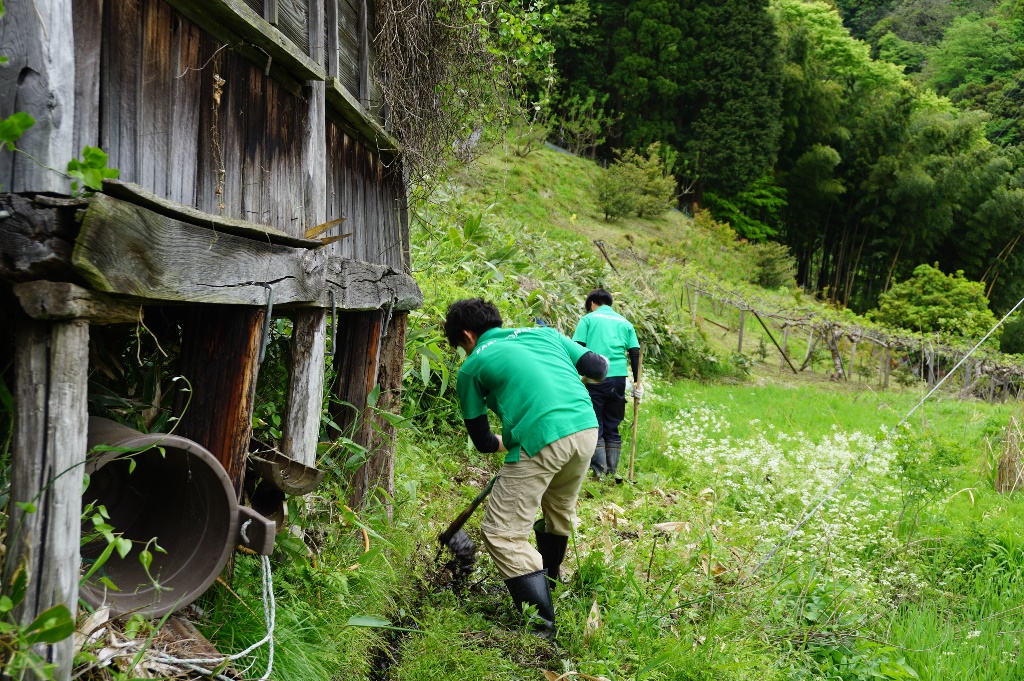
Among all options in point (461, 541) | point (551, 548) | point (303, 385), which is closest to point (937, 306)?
point (551, 548)

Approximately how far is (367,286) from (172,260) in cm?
210

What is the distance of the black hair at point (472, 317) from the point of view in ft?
13.6

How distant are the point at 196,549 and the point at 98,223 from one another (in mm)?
1363

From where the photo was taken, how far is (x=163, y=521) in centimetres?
291

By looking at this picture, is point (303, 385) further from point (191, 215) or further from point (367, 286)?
point (191, 215)

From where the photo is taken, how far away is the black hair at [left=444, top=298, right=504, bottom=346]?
4.16 metres

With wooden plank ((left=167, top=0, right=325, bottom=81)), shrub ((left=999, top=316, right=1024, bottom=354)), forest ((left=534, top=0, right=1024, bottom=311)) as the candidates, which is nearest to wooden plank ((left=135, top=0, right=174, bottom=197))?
wooden plank ((left=167, top=0, right=325, bottom=81))

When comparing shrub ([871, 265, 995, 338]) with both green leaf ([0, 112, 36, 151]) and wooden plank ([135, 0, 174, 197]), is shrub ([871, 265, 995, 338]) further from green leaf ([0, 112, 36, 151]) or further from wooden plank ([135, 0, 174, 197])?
green leaf ([0, 112, 36, 151])

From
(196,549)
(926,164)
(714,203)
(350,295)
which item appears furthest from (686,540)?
(926,164)

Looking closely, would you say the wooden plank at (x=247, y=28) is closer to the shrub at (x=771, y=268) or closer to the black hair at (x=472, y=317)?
the black hair at (x=472, y=317)

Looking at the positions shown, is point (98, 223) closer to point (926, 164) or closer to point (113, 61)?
point (113, 61)

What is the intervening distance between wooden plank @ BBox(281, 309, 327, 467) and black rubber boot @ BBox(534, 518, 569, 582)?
153 cm

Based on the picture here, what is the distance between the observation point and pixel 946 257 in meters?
34.8

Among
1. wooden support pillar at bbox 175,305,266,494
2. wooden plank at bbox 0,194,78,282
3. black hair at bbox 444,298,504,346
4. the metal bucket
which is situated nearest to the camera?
wooden plank at bbox 0,194,78,282
